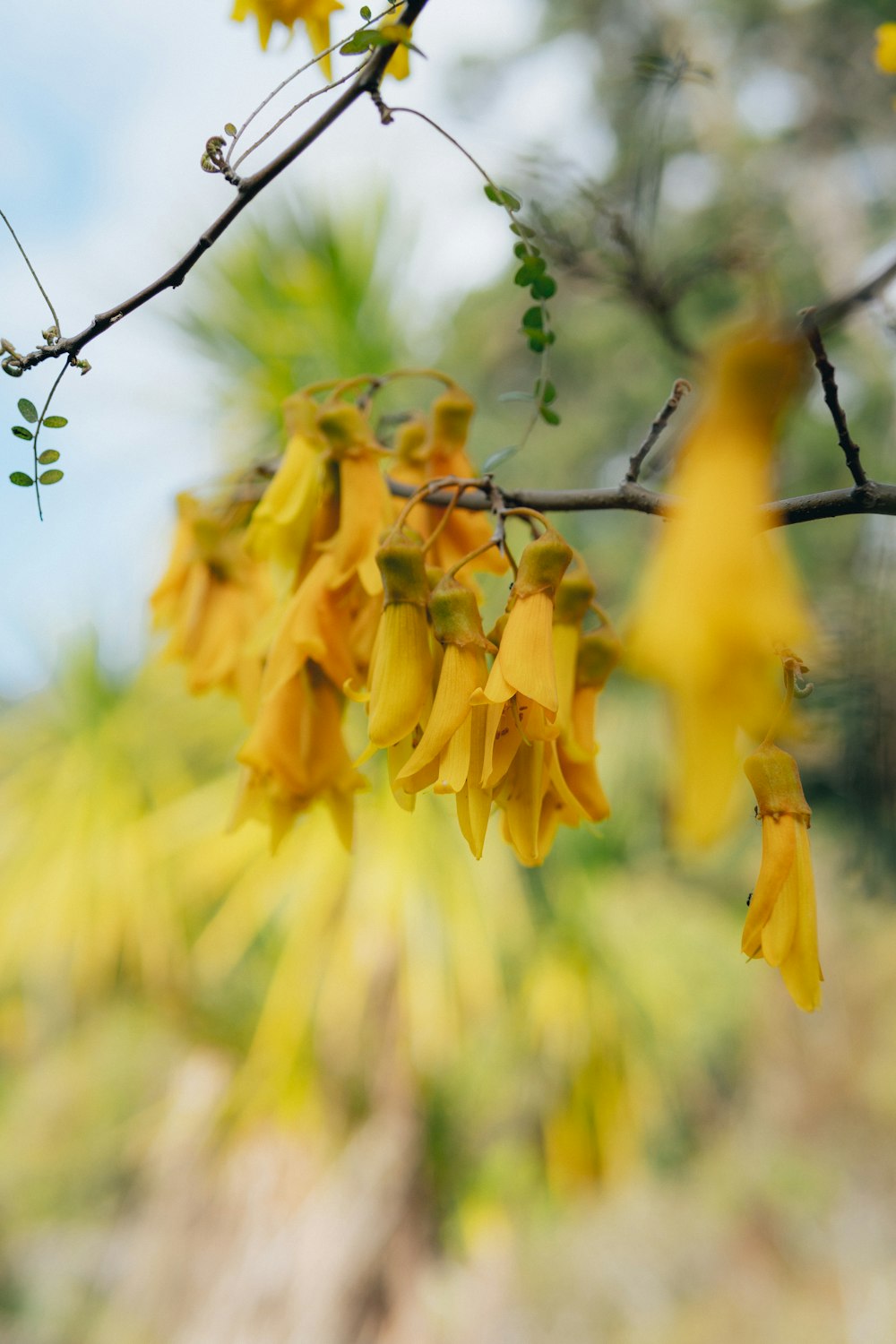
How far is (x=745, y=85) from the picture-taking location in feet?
16.0

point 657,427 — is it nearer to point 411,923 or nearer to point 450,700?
point 450,700

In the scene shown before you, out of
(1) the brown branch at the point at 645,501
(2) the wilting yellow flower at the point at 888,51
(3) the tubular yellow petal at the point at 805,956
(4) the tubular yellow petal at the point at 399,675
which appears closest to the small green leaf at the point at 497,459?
(1) the brown branch at the point at 645,501

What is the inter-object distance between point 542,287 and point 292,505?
156 mm

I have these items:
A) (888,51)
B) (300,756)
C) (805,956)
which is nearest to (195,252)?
(300,756)

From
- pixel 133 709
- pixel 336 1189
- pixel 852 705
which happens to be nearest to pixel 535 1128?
pixel 336 1189

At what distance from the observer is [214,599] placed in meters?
0.58

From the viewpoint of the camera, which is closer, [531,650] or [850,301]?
[850,301]

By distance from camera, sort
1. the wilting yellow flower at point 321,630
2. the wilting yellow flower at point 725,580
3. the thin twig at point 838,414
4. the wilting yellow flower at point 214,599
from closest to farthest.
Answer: the wilting yellow flower at point 725,580, the thin twig at point 838,414, the wilting yellow flower at point 321,630, the wilting yellow flower at point 214,599

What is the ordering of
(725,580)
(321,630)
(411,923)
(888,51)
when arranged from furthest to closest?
(411,923), (888,51), (321,630), (725,580)

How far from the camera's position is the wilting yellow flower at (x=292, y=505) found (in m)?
0.45

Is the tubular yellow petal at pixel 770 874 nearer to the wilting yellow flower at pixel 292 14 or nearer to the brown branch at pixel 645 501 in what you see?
the brown branch at pixel 645 501

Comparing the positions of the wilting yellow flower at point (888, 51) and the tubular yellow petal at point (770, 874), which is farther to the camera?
the wilting yellow flower at point (888, 51)

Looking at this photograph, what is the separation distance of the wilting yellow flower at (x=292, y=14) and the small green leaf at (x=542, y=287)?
15 centimetres

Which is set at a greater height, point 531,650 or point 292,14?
point 292,14
